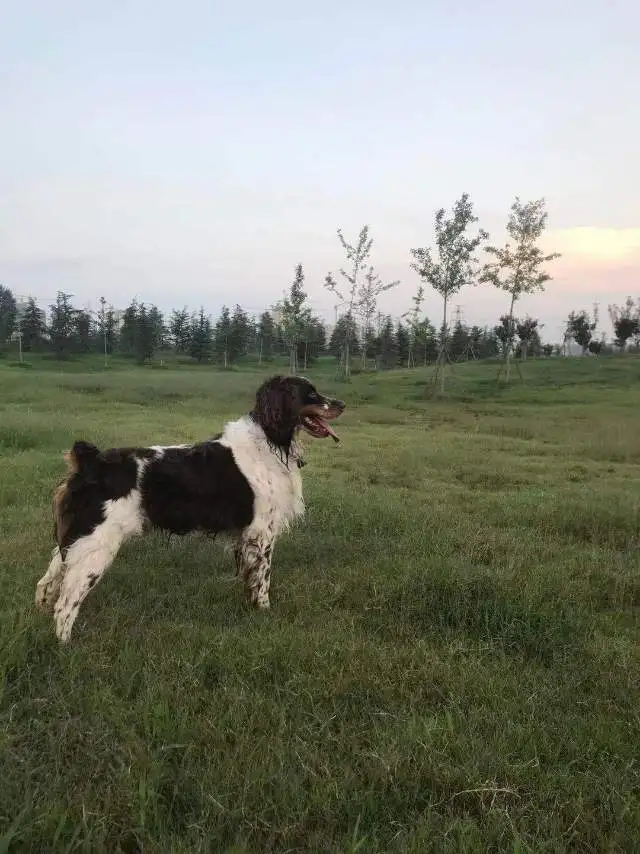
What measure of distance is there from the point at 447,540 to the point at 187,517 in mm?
2850

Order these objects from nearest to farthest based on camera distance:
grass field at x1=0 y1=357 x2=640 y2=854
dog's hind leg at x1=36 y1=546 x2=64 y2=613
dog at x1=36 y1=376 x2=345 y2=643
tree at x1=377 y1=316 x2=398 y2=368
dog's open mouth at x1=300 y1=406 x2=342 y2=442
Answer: grass field at x1=0 y1=357 x2=640 y2=854 → dog at x1=36 y1=376 x2=345 y2=643 → dog's hind leg at x1=36 y1=546 x2=64 y2=613 → dog's open mouth at x1=300 y1=406 x2=342 y2=442 → tree at x1=377 y1=316 x2=398 y2=368

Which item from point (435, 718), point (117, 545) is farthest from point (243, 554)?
point (435, 718)

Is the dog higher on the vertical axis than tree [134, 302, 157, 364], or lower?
lower

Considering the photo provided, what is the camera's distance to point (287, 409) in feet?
17.9

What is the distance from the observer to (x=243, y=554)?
508 centimetres

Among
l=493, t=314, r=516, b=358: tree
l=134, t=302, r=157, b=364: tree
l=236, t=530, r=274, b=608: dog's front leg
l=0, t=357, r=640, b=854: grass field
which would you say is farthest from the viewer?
l=134, t=302, r=157, b=364: tree

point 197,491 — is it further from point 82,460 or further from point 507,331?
point 507,331

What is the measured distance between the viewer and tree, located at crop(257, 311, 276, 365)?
74.8 m

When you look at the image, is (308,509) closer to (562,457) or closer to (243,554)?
(243,554)

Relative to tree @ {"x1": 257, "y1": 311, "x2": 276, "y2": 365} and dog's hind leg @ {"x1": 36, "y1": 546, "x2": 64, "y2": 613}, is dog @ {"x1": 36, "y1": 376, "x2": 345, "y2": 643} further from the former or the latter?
tree @ {"x1": 257, "y1": 311, "x2": 276, "y2": 365}

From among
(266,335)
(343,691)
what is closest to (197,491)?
(343,691)

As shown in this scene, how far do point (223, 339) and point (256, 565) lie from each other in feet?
216

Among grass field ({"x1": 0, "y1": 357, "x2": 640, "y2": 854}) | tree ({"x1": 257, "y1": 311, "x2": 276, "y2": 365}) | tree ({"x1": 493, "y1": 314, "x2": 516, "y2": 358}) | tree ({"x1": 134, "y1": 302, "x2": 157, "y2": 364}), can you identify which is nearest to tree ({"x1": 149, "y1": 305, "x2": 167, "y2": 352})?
tree ({"x1": 134, "y1": 302, "x2": 157, "y2": 364})

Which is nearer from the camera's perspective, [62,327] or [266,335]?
[62,327]
